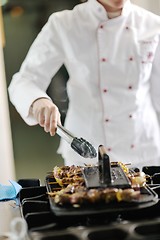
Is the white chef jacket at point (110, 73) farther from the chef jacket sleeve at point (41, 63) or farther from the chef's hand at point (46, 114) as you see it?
the chef's hand at point (46, 114)

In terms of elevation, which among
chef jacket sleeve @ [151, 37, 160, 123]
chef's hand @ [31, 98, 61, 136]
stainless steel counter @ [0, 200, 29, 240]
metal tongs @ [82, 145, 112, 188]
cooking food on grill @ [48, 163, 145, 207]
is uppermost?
chef jacket sleeve @ [151, 37, 160, 123]

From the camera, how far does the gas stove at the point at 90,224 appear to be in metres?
0.62

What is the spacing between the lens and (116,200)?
2.26ft

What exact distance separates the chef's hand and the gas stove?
10.0 inches

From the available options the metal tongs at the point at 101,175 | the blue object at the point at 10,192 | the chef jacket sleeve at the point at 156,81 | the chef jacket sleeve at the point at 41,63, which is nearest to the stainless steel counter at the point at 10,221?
the blue object at the point at 10,192

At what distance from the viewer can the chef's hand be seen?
1.00 metres

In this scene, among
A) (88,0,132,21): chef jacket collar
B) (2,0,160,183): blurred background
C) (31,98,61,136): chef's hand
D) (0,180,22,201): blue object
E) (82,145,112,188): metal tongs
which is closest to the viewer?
(82,145,112,188): metal tongs

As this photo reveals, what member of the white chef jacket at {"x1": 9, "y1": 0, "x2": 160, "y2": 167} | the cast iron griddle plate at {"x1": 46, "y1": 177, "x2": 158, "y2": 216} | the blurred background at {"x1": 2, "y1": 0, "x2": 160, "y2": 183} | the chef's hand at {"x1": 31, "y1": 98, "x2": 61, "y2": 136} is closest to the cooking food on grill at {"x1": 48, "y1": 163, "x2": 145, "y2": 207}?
the cast iron griddle plate at {"x1": 46, "y1": 177, "x2": 158, "y2": 216}

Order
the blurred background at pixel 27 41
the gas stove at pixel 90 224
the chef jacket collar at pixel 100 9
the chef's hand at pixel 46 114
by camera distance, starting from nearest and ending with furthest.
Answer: the gas stove at pixel 90 224
the chef's hand at pixel 46 114
the chef jacket collar at pixel 100 9
the blurred background at pixel 27 41

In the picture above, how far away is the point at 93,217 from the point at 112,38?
0.72 meters

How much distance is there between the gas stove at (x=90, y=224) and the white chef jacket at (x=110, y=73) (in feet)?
1.84

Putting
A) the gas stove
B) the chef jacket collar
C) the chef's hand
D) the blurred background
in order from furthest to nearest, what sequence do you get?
the blurred background < the chef jacket collar < the chef's hand < the gas stove

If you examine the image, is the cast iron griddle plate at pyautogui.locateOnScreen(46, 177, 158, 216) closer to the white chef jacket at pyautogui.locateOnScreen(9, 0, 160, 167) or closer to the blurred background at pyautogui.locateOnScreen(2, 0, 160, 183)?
the white chef jacket at pyautogui.locateOnScreen(9, 0, 160, 167)

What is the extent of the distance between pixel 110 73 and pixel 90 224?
69 centimetres
